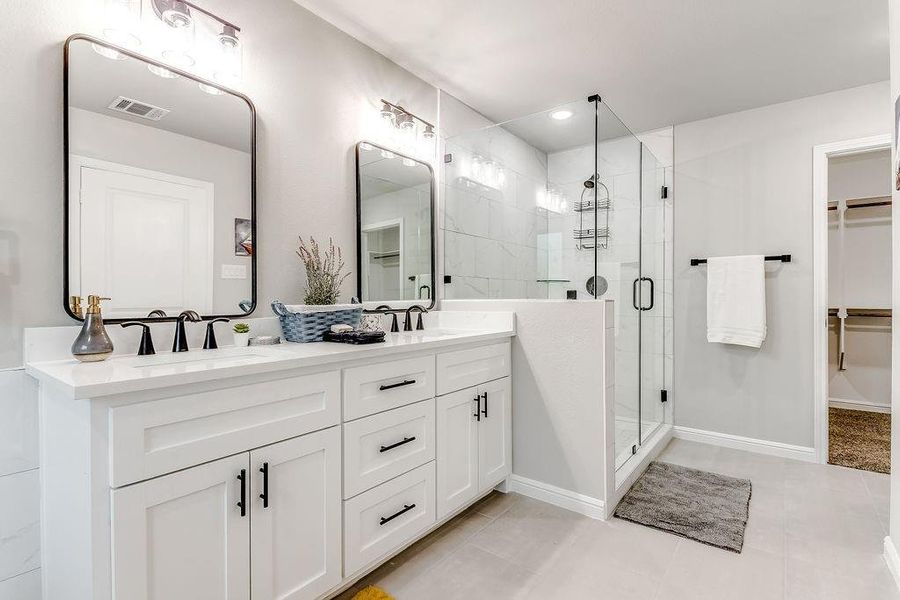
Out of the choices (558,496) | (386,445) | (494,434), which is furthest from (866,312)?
(386,445)

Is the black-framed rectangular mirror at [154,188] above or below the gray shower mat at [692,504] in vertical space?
above

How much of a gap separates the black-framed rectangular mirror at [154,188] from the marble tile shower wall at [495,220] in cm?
138

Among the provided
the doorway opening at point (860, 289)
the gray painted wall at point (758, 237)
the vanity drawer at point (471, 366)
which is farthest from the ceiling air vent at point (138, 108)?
the doorway opening at point (860, 289)

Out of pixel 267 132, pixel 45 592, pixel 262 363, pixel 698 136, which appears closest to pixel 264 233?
pixel 267 132

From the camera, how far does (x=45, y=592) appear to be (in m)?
1.29

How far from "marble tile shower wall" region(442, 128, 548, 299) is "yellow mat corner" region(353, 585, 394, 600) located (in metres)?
1.66

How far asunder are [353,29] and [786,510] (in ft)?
10.8

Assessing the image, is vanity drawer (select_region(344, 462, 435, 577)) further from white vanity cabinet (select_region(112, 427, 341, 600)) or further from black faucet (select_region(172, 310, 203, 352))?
black faucet (select_region(172, 310, 203, 352))

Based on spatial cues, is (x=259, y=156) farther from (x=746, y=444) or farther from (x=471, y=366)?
(x=746, y=444)

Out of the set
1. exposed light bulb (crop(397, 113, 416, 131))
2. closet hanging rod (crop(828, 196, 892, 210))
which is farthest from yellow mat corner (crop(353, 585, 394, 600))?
closet hanging rod (crop(828, 196, 892, 210))

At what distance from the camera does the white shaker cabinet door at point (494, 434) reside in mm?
2221

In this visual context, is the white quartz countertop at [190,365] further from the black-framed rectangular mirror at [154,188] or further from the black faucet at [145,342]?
the black-framed rectangular mirror at [154,188]

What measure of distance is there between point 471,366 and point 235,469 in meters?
1.17

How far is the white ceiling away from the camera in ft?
6.79
